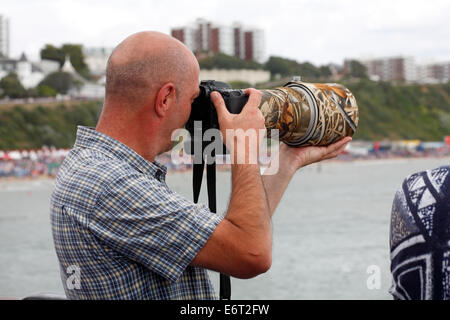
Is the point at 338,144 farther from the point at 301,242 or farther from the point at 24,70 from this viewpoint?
the point at 24,70

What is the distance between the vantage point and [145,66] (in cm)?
123

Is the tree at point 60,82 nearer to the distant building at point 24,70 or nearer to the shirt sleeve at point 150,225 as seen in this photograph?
the distant building at point 24,70

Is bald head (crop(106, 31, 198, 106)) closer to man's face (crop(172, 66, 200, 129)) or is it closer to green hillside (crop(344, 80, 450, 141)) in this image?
man's face (crop(172, 66, 200, 129))

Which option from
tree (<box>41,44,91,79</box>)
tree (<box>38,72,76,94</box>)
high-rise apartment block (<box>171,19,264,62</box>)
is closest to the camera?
tree (<box>38,72,76,94</box>)

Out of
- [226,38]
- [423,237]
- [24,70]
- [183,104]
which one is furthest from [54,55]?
[423,237]

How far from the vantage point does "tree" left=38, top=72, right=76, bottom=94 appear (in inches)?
2315

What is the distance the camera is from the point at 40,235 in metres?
25.3

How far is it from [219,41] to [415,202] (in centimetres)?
8354

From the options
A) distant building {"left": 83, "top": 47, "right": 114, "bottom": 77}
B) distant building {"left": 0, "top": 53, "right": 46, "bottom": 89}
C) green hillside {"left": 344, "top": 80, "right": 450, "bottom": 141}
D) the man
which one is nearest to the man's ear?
the man

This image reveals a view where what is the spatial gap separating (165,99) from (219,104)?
102 mm

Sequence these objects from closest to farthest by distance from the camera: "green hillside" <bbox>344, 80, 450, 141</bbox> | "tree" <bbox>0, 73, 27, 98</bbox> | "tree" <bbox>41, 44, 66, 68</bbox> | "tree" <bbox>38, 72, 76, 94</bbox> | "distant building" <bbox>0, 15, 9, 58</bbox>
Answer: "tree" <bbox>0, 73, 27, 98</bbox> < "tree" <bbox>38, 72, 76, 94</bbox> < "green hillside" <bbox>344, 80, 450, 141</bbox> < "tree" <bbox>41, 44, 66, 68</bbox> < "distant building" <bbox>0, 15, 9, 58</bbox>

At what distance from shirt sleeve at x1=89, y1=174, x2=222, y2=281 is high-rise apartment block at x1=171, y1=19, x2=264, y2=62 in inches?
3227

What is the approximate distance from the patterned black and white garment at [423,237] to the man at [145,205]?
39 cm

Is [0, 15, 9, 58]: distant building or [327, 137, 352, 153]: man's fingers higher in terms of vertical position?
[327, 137, 352, 153]: man's fingers
